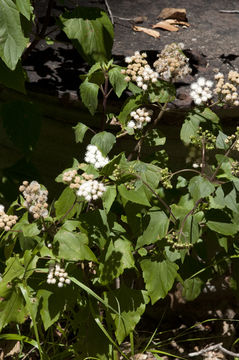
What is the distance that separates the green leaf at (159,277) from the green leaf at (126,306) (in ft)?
0.34

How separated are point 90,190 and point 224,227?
560mm

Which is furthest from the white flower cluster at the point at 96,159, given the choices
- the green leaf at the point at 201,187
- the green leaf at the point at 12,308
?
the green leaf at the point at 12,308

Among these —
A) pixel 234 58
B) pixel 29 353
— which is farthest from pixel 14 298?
pixel 234 58

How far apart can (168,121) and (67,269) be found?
0.76m

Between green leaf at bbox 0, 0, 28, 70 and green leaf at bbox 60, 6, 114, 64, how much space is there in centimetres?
31

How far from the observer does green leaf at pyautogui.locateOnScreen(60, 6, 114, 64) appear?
202 cm

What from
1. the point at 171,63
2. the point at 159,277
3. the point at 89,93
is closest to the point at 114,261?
the point at 159,277

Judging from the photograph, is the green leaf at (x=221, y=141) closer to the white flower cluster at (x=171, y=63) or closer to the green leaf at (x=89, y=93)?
the white flower cluster at (x=171, y=63)

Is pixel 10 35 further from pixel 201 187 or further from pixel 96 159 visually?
pixel 201 187

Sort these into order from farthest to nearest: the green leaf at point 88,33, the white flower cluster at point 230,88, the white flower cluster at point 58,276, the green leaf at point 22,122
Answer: the green leaf at point 22,122
the green leaf at point 88,33
the white flower cluster at point 230,88
the white flower cluster at point 58,276

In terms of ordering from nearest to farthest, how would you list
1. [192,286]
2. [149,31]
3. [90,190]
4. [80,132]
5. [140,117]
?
1. [90,190]
2. [140,117]
3. [80,132]
4. [192,286]
5. [149,31]

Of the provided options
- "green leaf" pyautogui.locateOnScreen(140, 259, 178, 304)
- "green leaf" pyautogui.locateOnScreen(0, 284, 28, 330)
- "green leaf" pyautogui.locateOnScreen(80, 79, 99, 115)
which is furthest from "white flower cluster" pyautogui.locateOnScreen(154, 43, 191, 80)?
"green leaf" pyautogui.locateOnScreen(0, 284, 28, 330)

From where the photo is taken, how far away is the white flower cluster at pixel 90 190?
1595mm

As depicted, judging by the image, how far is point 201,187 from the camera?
68.9 inches
